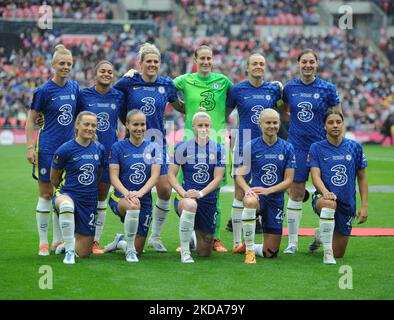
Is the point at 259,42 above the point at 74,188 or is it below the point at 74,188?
below

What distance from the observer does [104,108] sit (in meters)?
8.98

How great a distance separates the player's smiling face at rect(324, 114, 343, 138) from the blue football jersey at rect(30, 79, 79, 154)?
8.90 ft

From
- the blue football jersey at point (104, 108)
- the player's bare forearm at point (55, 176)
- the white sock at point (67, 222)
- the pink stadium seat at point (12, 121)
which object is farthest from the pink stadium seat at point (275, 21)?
the white sock at point (67, 222)

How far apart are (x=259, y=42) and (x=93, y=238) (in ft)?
94.5

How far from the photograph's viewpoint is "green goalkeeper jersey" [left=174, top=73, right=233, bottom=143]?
9.48 m

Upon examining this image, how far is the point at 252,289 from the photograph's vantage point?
6.86 metres

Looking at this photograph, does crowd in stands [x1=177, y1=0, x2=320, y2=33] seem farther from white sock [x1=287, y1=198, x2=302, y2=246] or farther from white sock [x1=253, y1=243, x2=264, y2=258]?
white sock [x1=253, y1=243, x2=264, y2=258]

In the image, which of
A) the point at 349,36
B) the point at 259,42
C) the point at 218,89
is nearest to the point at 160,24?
the point at 259,42

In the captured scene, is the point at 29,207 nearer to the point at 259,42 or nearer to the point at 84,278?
the point at 84,278

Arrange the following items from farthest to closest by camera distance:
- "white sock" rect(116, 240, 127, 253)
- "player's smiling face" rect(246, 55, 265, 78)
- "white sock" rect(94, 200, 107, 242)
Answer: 1. "player's smiling face" rect(246, 55, 265, 78)
2. "white sock" rect(94, 200, 107, 242)
3. "white sock" rect(116, 240, 127, 253)

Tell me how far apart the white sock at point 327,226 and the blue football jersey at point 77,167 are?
232 centimetres

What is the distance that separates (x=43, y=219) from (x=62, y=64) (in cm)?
164

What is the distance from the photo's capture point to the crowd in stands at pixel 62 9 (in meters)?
34.4

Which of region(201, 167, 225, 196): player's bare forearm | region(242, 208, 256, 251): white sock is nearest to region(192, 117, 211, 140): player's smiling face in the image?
region(201, 167, 225, 196): player's bare forearm
